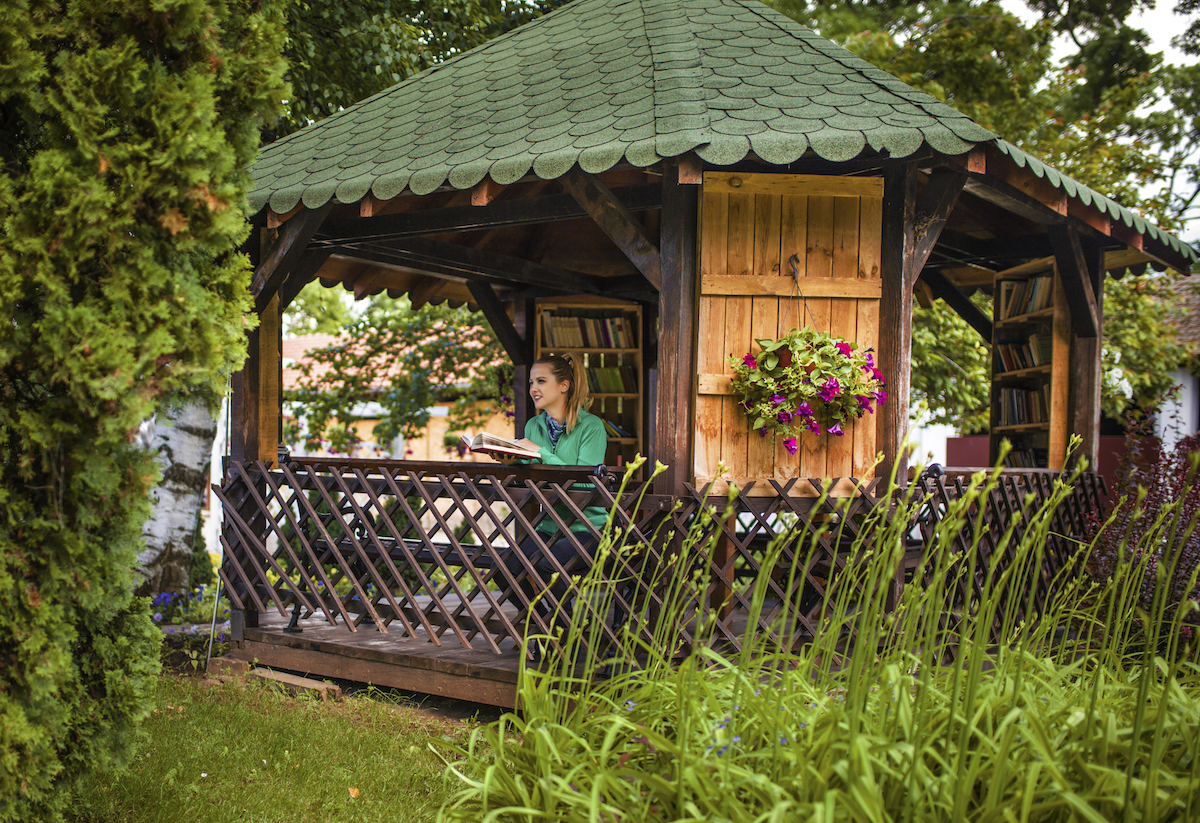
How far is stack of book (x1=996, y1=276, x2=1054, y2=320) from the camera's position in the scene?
6977mm

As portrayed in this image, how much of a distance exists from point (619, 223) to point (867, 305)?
1.39 m

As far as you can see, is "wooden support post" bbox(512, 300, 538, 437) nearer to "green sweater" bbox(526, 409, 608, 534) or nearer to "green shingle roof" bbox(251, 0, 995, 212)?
"green shingle roof" bbox(251, 0, 995, 212)

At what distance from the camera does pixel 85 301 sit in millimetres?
2682

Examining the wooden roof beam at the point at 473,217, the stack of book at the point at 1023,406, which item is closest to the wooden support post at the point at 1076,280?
the stack of book at the point at 1023,406

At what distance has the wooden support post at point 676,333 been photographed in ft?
15.0

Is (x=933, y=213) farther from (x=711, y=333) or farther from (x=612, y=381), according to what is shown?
(x=612, y=381)

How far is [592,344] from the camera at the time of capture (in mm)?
8703

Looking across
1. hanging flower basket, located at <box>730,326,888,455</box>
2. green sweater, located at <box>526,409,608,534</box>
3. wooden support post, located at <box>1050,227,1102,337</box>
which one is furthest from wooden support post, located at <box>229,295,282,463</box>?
wooden support post, located at <box>1050,227,1102,337</box>

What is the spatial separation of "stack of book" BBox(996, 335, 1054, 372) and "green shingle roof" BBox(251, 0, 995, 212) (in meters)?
3.12

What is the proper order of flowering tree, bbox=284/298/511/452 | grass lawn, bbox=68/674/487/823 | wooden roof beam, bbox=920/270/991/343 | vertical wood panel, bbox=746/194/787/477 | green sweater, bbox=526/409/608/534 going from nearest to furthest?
grass lawn, bbox=68/674/487/823, vertical wood panel, bbox=746/194/787/477, green sweater, bbox=526/409/608/534, wooden roof beam, bbox=920/270/991/343, flowering tree, bbox=284/298/511/452

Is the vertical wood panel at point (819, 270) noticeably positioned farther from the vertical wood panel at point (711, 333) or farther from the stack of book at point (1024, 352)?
the stack of book at point (1024, 352)

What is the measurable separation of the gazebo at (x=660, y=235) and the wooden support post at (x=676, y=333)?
12 mm

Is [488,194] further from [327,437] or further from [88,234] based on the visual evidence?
[327,437]

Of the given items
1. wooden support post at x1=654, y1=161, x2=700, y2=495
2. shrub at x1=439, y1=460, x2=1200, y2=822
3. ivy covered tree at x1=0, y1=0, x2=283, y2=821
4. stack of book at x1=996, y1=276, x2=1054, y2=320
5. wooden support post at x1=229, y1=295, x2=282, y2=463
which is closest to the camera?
shrub at x1=439, y1=460, x2=1200, y2=822
